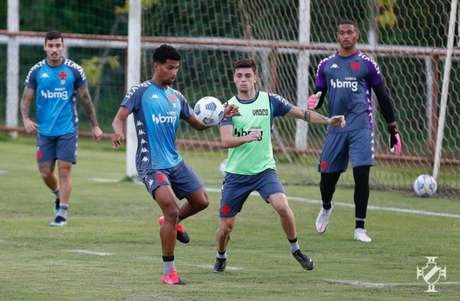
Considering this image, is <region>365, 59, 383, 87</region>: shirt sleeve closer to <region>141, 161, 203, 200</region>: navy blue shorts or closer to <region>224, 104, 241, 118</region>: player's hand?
<region>224, 104, 241, 118</region>: player's hand

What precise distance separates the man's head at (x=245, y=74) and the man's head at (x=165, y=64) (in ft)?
2.01

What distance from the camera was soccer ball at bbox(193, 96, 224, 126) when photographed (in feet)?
36.0

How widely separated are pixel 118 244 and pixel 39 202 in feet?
12.8

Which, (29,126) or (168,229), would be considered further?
(29,126)

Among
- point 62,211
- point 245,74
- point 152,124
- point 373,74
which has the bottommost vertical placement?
point 62,211

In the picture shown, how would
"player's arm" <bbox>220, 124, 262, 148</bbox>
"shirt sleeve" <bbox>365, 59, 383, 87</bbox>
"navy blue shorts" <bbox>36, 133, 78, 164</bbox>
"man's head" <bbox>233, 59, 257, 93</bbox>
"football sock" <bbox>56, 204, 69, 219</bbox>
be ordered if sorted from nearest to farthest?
"player's arm" <bbox>220, 124, 262, 148</bbox> < "man's head" <bbox>233, 59, 257, 93</bbox> < "shirt sleeve" <bbox>365, 59, 383, 87</bbox> < "football sock" <bbox>56, 204, 69, 219</bbox> < "navy blue shorts" <bbox>36, 133, 78, 164</bbox>

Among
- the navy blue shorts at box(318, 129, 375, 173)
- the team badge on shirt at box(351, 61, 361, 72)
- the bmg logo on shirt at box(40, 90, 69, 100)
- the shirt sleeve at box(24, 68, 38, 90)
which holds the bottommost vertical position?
the navy blue shorts at box(318, 129, 375, 173)

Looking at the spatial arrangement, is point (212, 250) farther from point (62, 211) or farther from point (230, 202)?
point (62, 211)

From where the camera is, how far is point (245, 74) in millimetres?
11164

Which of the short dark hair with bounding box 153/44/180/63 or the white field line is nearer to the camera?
the white field line

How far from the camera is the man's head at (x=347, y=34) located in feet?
44.3

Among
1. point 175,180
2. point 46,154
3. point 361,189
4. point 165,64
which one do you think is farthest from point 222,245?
point 46,154

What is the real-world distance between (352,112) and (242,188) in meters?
2.74

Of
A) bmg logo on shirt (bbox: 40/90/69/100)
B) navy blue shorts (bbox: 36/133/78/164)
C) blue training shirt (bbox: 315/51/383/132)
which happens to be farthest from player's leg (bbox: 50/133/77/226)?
blue training shirt (bbox: 315/51/383/132)
